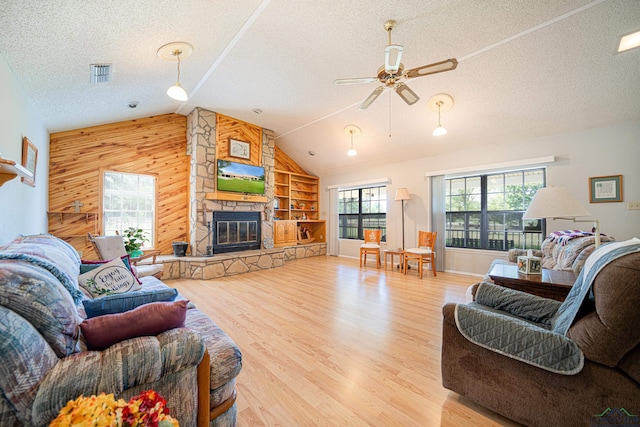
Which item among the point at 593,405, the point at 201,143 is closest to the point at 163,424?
the point at 593,405

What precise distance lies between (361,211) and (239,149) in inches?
141

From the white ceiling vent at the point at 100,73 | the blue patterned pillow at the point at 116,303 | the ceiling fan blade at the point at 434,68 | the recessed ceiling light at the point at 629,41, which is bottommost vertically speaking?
the blue patterned pillow at the point at 116,303

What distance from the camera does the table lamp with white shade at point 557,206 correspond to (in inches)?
73.7

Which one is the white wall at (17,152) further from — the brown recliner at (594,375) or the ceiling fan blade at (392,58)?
the brown recliner at (594,375)

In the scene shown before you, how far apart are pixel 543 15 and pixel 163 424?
4052 mm

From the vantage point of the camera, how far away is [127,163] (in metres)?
4.63

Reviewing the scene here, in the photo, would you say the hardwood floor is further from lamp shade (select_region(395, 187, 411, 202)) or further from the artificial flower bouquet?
lamp shade (select_region(395, 187, 411, 202))

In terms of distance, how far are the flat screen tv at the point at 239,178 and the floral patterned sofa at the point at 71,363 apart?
4039mm

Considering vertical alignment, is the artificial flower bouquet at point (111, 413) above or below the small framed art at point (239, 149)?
below

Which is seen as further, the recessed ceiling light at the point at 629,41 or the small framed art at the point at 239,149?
the small framed art at the point at 239,149

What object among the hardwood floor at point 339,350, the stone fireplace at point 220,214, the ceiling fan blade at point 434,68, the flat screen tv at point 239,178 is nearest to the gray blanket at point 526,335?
the hardwood floor at point 339,350

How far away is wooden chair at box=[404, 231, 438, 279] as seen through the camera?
4.76m

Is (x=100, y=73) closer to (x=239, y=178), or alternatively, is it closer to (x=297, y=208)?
(x=239, y=178)

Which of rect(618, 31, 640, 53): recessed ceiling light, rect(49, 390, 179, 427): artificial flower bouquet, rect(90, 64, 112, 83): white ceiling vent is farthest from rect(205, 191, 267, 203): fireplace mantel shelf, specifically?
rect(618, 31, 640, 53): recessed ceiling light
